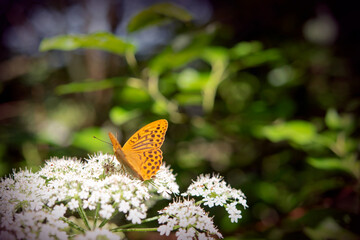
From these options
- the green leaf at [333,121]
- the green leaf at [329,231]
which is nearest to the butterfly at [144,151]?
the green leaf at [329,231]

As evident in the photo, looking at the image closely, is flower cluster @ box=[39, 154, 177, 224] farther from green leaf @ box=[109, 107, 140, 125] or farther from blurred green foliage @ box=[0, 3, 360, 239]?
green leaf @ box=[109, 107, 140, 125]

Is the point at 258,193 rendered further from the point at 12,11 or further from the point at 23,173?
the point at 12,11

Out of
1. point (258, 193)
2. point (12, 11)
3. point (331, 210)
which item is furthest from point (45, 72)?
point (331, 210)


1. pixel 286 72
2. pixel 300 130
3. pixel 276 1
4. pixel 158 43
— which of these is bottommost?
pixel 300 130

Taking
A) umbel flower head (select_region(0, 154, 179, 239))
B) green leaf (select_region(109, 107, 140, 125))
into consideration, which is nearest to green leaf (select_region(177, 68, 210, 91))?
green leaf (select_region(109, 107, 140, 125))

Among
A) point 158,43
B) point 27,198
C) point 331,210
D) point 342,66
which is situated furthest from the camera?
point 158,43

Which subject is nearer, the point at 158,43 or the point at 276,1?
the point at 276,1

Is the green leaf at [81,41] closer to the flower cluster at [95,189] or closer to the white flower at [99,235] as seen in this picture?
the flower cluster at [95,189]
